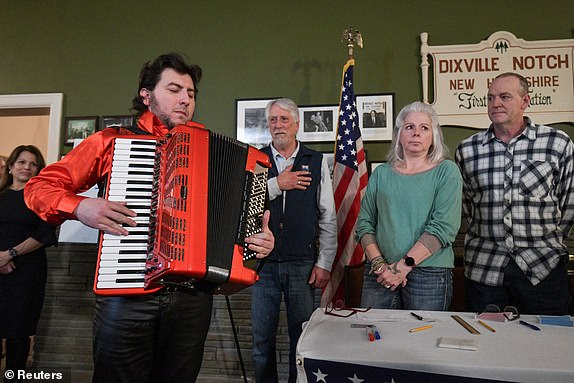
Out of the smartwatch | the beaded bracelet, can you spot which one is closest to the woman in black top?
the beaded bracelet

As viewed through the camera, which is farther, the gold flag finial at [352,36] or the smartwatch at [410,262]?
the gold flag finial at [352,36]

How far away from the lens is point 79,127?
309 centimetres

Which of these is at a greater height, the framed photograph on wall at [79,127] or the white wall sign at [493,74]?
the white wall sign at [493,74]

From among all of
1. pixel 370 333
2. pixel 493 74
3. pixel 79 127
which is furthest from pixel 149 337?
pixel 493 74

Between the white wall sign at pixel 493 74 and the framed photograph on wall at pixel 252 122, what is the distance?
113cm

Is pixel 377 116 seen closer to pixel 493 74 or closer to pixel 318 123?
pixel 318 123

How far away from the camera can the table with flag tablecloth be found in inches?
36.4

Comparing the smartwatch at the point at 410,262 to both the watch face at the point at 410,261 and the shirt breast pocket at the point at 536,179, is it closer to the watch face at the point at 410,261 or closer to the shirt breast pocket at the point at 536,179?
the watch face at the point at 410,261

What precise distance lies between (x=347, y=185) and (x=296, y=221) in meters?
0.52

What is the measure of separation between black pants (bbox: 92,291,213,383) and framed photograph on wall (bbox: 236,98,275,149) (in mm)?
1690

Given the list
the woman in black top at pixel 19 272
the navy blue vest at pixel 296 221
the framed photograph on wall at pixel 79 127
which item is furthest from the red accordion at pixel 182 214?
the framed photograph on wall at pixel 79 127

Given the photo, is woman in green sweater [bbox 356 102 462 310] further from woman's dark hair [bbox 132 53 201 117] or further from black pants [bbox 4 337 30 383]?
black pants [bbox 4 337 30 383]

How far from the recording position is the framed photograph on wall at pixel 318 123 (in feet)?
9.46

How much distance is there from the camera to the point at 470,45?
2809 mm
